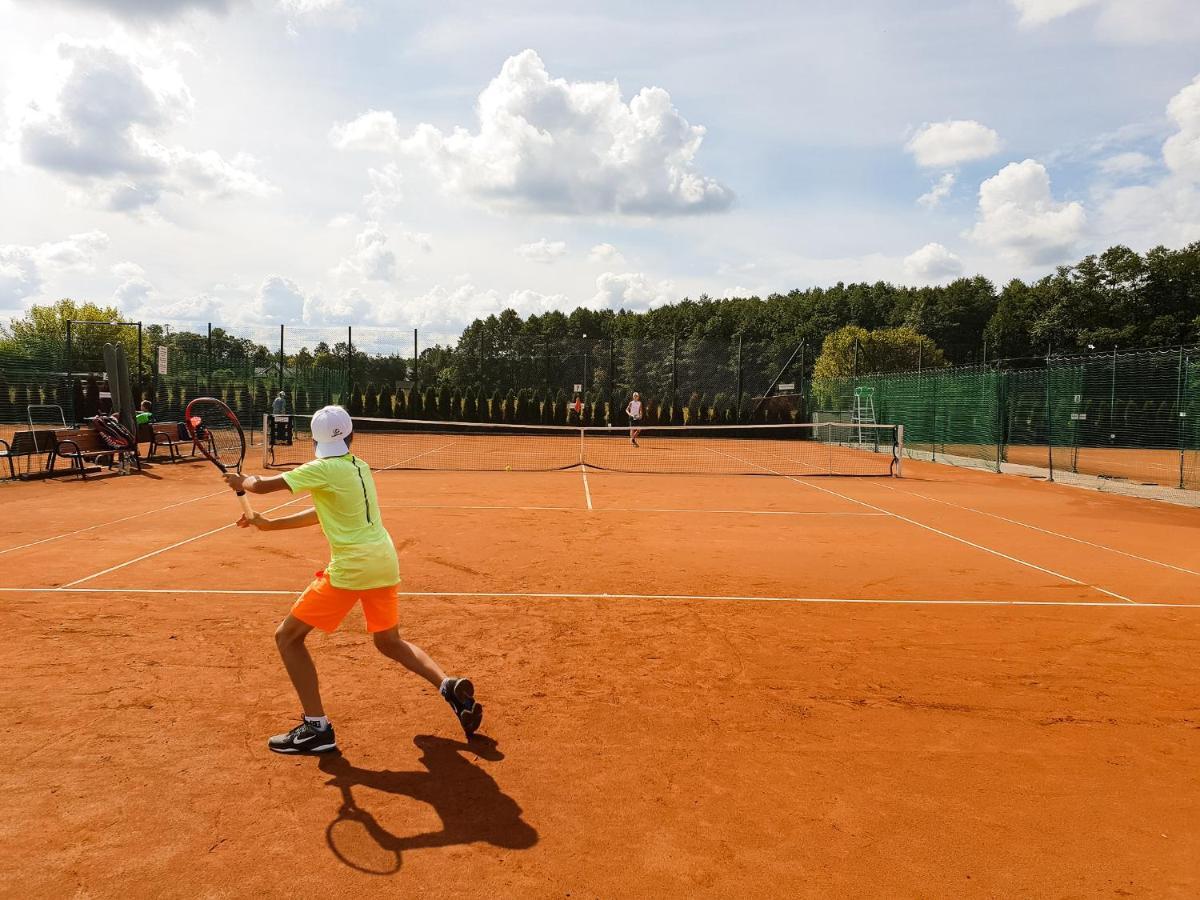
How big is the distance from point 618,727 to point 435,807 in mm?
1270

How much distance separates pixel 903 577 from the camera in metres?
8.66

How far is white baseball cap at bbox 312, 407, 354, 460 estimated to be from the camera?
4297mm

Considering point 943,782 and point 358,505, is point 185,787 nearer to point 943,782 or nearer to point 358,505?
point 358,505

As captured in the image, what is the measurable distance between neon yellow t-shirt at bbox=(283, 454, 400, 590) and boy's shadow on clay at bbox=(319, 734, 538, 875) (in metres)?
0.95

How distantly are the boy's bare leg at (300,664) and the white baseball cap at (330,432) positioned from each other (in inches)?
36.1

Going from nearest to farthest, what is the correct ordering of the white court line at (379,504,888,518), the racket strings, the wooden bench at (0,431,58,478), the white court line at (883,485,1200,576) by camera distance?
the white court line at (883,485,1200,576), the white court line at (379,504,888,518), the wooden bench at (0,431,58,478), the racket strings

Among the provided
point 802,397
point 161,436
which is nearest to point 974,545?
point 161,436

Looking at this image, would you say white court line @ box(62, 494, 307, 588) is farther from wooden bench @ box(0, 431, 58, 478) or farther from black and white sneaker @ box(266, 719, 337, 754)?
wooden bench @ box(0, 431, 58, 478)

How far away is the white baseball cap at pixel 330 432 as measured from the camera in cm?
430

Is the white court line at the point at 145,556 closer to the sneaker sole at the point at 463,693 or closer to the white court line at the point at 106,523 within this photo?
the white court line at the point at 106,523

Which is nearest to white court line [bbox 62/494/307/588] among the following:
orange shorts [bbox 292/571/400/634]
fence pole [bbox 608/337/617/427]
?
orange shorts [bbox 292/571/400/634]

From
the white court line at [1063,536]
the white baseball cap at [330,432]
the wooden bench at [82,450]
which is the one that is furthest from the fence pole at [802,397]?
the white baseball cap at [330,432]

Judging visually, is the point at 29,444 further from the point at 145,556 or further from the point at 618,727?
the point at 618,727

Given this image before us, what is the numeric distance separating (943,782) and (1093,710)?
65.9 inches
